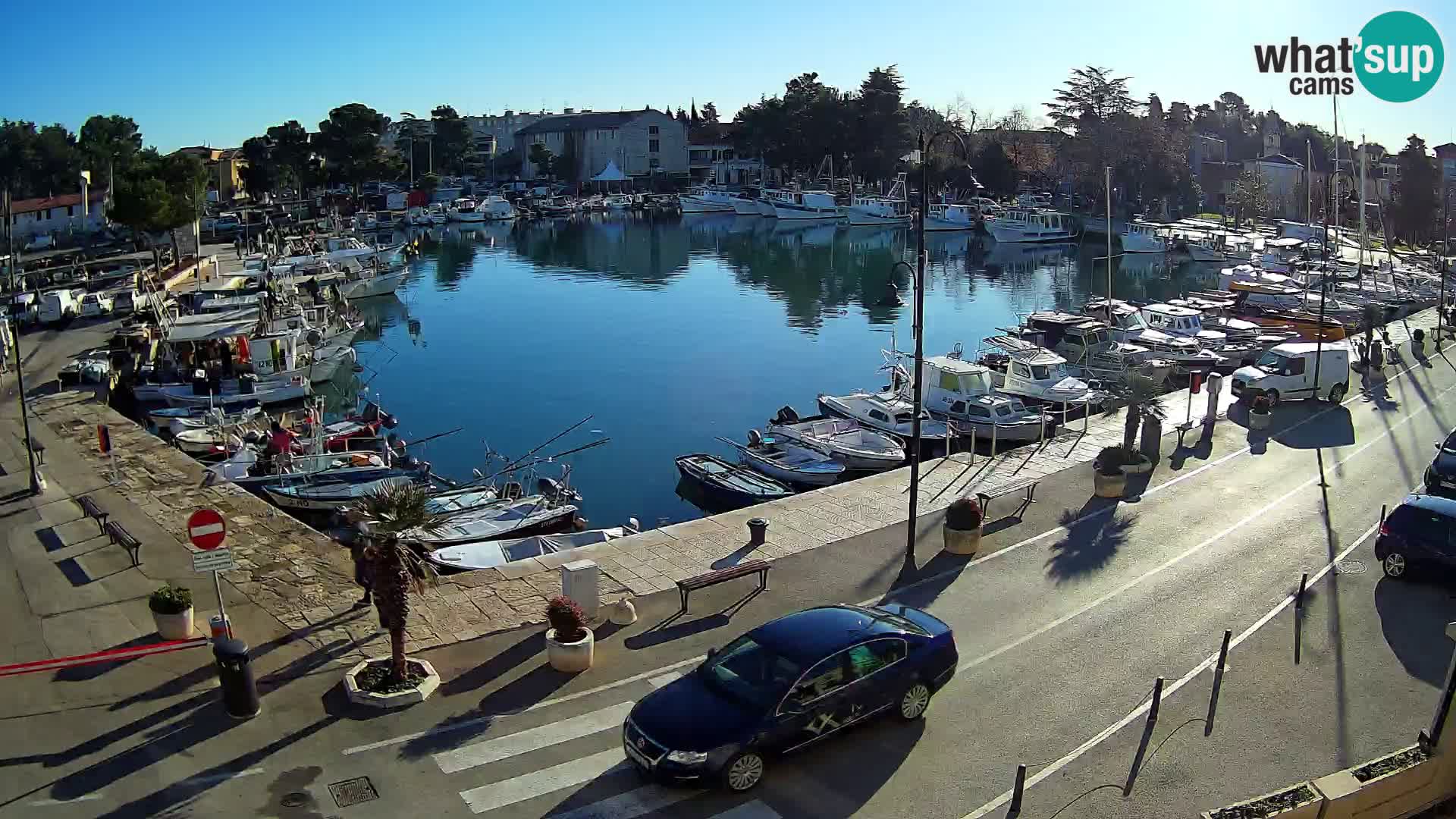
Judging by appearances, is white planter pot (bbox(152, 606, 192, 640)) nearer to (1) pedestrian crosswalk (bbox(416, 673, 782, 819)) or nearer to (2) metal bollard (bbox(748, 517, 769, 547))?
(1) pedestrian crosswalk (bbox(416, 673, 782, 819))

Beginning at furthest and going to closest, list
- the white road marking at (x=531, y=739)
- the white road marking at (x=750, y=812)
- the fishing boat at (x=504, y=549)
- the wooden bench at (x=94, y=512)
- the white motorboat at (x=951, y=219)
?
the white motorboat at (x=951, y=219) → the fishing boat at (x=504, y=549) → the wooden bench at (x=94, y=512) → the white road marking at (x=531, y=739) → the white road marking at (x=750, y=812)

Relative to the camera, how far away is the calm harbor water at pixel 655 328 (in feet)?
127

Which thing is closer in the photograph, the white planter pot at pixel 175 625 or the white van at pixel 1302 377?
the white planter pot at pixel 175 625

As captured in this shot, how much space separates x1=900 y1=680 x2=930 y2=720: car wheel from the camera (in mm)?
12750

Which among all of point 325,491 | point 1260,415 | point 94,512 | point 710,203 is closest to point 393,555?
point 94,512

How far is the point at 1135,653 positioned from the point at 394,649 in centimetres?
972

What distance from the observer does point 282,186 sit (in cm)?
12700

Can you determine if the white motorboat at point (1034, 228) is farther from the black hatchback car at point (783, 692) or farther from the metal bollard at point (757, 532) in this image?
the black hatchback car at point (783, 692)

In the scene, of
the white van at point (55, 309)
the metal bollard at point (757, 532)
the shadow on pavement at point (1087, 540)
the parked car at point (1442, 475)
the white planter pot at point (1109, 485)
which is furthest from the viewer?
the white van at point (55, 309)

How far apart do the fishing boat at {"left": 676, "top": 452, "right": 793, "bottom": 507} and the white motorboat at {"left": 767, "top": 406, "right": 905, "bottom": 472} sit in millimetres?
2021

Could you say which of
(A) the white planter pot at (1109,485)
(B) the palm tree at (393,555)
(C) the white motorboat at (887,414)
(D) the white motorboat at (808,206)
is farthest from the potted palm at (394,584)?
(D) the white motorboat at (808,206)

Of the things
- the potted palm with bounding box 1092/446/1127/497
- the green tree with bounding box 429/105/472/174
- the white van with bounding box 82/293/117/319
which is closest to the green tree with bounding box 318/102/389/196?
→ the green tree with bounding box 429/105/472/174

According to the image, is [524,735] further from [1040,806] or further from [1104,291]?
[1104,291]

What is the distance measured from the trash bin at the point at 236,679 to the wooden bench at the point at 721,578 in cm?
600
